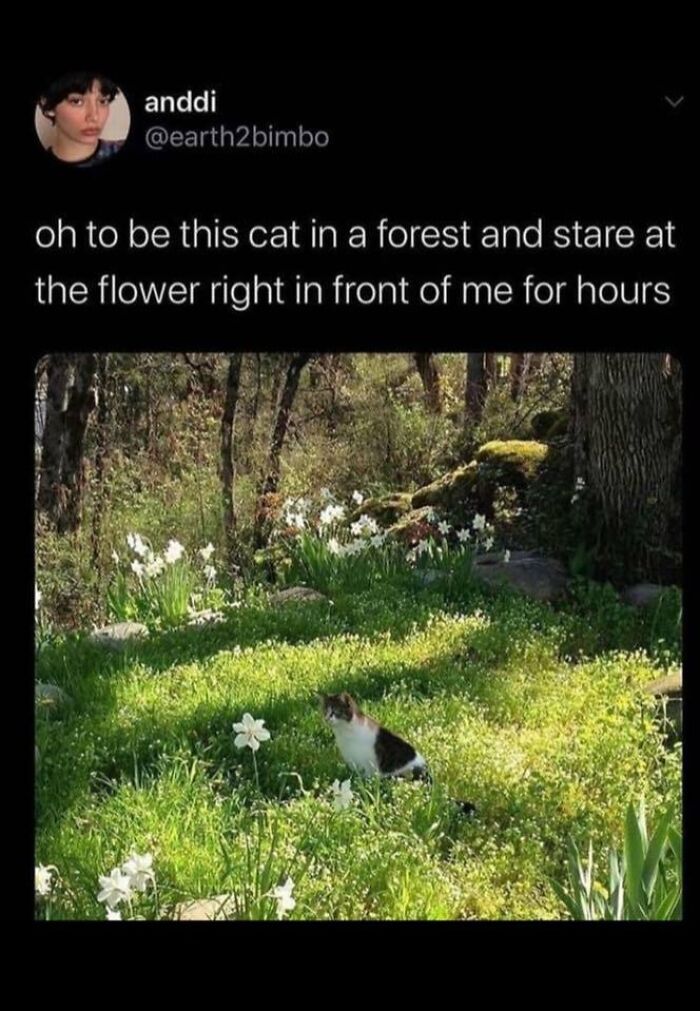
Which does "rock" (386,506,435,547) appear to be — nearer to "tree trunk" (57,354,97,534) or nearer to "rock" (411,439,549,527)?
"rock" (411,439,549,527)

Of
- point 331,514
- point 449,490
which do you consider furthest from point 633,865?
point 331,514

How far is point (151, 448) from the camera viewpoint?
4184 millimetres

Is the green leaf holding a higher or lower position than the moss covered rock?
lower

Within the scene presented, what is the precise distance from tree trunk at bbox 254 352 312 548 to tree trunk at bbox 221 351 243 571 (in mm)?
118

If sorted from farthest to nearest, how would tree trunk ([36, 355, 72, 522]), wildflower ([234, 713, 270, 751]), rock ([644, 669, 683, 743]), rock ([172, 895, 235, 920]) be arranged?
tree trunk ([36, 355, 72, 522]), rock ([644, 669, 683, 743]), wildflower ([234, 713, 270, 751]), rock ([172, 895, 235, 920])

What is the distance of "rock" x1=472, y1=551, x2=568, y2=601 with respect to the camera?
177 inches

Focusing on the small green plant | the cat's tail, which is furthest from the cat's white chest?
the small green plant

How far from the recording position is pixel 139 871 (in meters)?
2.85

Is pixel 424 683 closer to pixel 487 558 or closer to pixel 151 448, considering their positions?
pixel 487 558

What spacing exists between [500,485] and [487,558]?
1.24ft

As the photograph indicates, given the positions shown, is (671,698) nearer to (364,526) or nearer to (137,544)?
(364,526)
